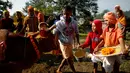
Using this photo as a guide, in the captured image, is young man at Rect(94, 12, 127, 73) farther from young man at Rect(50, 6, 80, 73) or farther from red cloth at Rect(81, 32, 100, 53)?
young man at Rect(50, 6, 80, 73)

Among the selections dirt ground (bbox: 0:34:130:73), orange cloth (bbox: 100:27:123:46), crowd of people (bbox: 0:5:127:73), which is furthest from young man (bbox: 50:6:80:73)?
orange cloth (bbox: 100:27:123:46)

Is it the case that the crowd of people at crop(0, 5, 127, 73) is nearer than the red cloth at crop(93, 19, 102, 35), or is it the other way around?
the crowd of people at crop(0, 5, 127, 73)

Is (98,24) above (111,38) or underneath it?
above

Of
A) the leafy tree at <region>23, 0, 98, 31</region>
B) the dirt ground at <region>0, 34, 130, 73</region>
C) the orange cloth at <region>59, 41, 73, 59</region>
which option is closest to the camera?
the orange cloth at <region>59, 41, 73, 59</region>

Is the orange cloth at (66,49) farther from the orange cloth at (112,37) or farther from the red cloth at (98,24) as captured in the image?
the orange cloth at (112,37)

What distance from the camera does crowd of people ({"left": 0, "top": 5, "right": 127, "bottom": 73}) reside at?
21.4 feet

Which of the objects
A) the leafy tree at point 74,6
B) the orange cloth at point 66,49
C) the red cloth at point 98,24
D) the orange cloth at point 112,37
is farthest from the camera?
the leafy tree at point 74,6

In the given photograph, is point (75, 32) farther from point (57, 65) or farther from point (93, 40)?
point (57, 65)

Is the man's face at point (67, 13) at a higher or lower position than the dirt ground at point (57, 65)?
higher

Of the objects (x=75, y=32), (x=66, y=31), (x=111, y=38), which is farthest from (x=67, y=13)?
(x=111, y=38)

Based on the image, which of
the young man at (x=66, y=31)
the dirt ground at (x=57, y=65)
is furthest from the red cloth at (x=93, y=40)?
the dirt ground at (x=57, y=65)

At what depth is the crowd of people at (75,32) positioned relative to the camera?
654 cm

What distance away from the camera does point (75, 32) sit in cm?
805

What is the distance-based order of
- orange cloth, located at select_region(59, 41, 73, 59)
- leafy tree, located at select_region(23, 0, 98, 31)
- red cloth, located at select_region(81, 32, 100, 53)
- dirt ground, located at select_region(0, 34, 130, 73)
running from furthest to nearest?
1. leafy tree, located at select_region(23, 0, 98, 31)
2. dirt ground, located at select_region(0, 34, 130, 73)
3. orange cloth, located at select_region(59, 41, 73, 59)
4. red cloth, located at select_region(81, 32, 100, 53)
